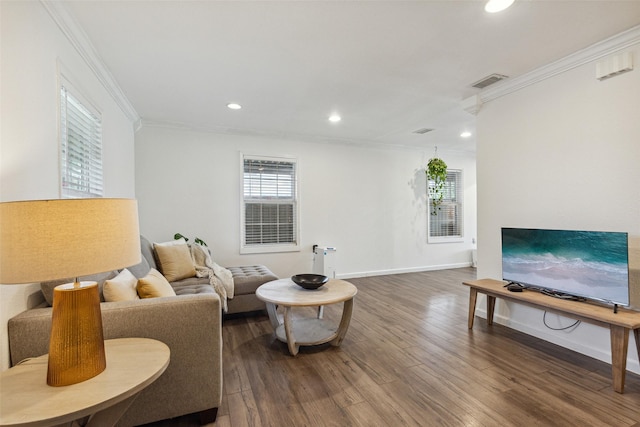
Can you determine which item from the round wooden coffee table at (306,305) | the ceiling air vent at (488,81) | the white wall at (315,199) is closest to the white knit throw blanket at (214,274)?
the round wooden coffee table at (306,305)

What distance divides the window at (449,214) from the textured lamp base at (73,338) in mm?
5980

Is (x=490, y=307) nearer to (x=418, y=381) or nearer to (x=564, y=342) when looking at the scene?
(x=564, y=342)

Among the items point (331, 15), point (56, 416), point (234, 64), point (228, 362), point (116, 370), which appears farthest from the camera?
point (234, 64)

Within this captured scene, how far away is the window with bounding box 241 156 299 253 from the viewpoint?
481cm

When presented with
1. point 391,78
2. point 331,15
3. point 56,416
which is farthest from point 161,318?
point 391,78

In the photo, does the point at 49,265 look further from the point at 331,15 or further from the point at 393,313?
the point at 393,313

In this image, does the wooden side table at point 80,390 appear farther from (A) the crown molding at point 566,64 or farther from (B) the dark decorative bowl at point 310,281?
(A) the crown molding at point 566,64

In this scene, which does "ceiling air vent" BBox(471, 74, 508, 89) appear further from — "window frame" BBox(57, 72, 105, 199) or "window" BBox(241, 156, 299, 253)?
"window frame" BBox(57, 72, 105, 199)

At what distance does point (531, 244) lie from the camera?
109 inches

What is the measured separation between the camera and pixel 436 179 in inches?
241

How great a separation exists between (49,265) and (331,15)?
6.67ft

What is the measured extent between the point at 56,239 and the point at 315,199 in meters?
4.27

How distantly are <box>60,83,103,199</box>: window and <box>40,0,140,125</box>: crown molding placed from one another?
1.11ft

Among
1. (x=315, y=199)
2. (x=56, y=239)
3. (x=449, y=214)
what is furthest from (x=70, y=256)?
(x=449, y=214)
